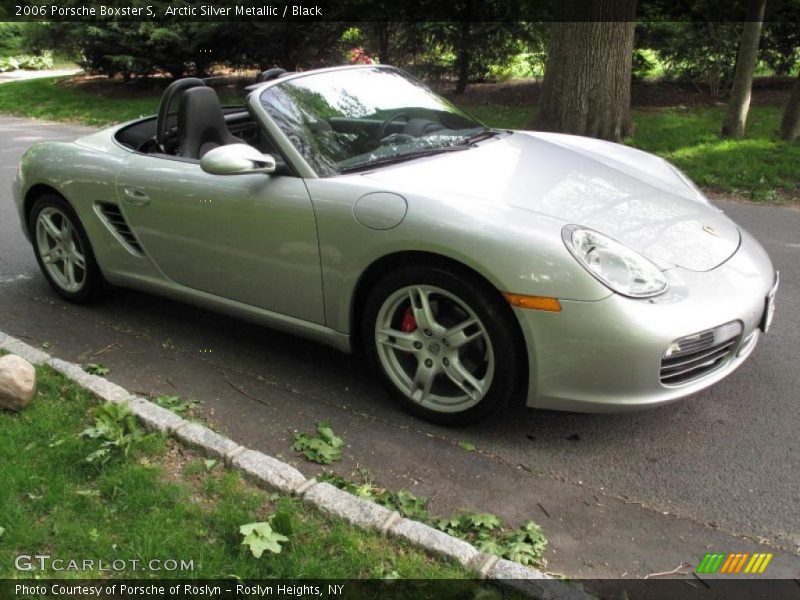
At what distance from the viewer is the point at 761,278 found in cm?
301

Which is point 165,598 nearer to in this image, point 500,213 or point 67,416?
point 67,416

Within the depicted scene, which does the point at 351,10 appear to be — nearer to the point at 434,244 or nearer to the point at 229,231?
the point at 229,231

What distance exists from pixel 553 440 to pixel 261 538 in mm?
1298

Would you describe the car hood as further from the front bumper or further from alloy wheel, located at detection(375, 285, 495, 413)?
alloy wheel, located at detection(375, 285, 495, 413)

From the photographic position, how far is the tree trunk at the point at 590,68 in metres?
8.32

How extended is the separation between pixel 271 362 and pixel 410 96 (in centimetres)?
159

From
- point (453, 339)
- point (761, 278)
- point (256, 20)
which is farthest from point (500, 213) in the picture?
point (256, 20)

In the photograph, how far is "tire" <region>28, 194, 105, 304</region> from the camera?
4.28m

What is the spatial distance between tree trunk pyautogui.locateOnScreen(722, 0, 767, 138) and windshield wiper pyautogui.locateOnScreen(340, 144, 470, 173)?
21.5 feet

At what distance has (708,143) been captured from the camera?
892 cm

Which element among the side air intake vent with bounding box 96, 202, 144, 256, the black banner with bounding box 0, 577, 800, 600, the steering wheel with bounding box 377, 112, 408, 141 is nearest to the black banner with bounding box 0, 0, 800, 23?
the steering wheel with bounding box 377, 112, 408, 141

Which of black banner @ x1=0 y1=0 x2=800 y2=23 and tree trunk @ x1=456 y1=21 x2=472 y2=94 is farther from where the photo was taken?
tree trunk @ x1=456 y1=21 x2=472 y2=94

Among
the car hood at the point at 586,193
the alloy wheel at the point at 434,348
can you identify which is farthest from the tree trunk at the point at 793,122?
the alloy wheel at the point at 434,348

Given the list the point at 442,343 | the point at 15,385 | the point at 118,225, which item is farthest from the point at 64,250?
the point at 442,343
